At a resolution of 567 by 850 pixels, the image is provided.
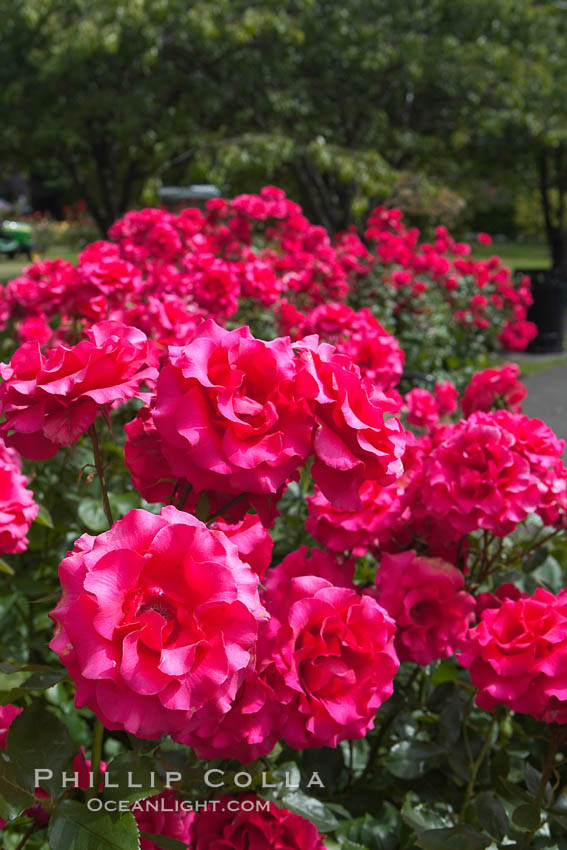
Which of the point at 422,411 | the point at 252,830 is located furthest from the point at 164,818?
the point at 422,411

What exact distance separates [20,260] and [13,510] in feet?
74.3

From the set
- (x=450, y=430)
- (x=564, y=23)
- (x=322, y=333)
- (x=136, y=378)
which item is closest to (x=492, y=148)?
(x=564, y=23)

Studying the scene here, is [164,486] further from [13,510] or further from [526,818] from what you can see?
[526,818]

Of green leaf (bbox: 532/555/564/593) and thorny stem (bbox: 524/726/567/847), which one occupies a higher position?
thorny stem (bbox: 524/726/567/847)

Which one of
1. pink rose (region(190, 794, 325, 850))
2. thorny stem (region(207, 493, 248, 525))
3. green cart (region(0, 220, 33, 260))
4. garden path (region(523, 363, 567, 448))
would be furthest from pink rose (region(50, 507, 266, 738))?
green cart (region(0, 220, 33, 260))

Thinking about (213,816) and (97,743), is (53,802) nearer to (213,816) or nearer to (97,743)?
(97,743)

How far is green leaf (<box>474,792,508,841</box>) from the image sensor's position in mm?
1035

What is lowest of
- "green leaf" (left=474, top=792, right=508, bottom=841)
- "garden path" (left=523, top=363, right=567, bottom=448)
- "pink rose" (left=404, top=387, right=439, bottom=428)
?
"garden path" (left=523, top=363, right=567, bottom=448)

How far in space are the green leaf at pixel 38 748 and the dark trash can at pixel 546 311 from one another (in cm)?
797

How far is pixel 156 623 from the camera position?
637 millimetres

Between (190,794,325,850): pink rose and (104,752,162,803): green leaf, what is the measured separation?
156mm

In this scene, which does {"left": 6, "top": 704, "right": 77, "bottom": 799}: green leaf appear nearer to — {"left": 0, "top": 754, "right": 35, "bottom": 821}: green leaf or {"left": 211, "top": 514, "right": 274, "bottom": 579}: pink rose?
{"left": 0, "top": 754, "right": 35, "bottom": 821}: green leaf

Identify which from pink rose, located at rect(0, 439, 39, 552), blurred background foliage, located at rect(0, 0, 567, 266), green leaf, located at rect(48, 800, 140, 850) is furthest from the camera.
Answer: blurred background foliage, located at rect(0, 0, 567, 266)

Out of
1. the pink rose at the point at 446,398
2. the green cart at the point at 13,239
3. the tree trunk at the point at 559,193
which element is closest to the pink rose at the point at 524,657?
the pink rose at the point at 446,398
